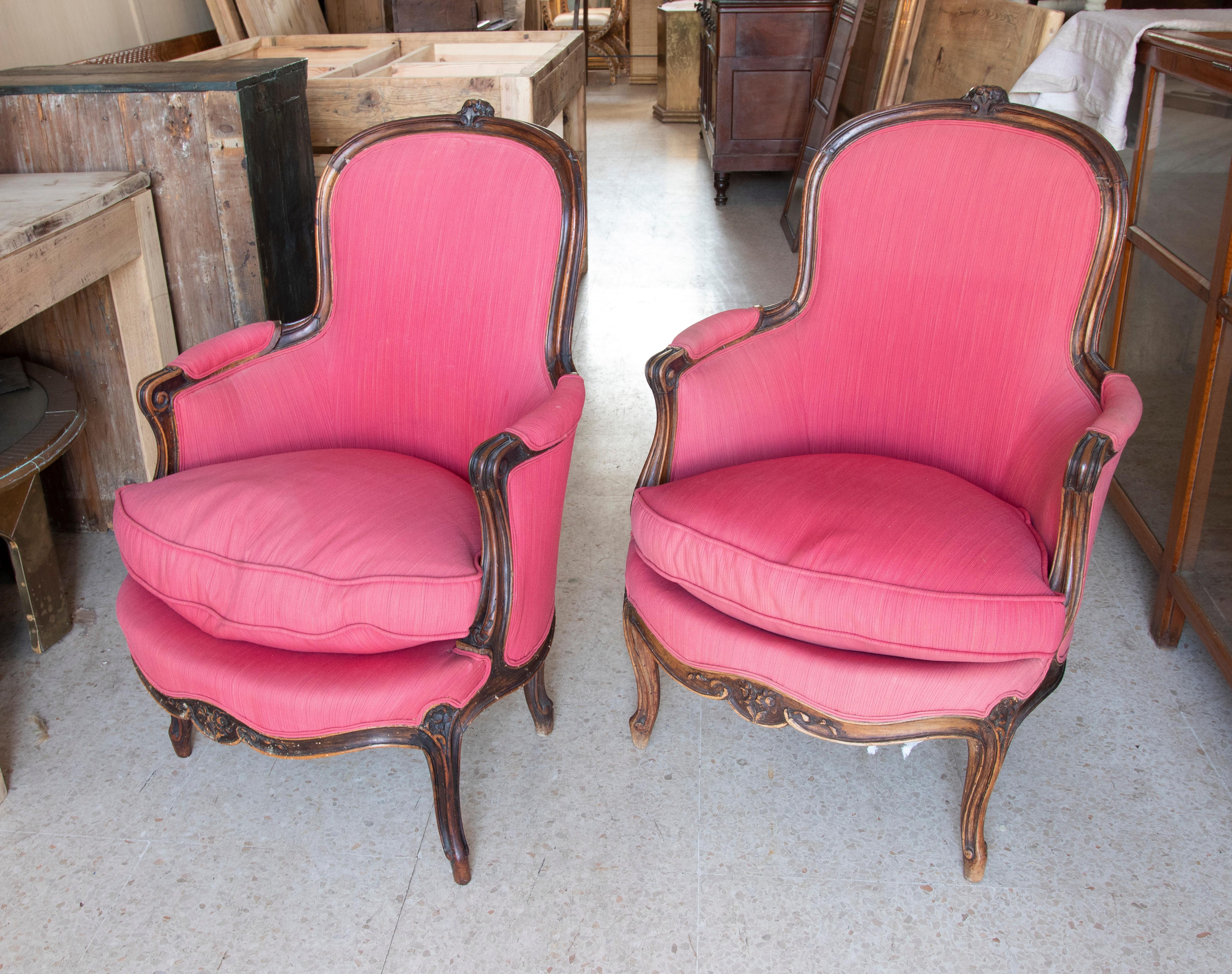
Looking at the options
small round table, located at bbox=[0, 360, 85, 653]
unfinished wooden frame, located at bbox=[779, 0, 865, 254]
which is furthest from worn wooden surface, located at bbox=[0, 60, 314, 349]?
unfinished wooden frame, located at bbox=[779, 0, 865, 254]

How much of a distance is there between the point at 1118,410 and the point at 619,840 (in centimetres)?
96

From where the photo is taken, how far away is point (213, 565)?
54.5 inches

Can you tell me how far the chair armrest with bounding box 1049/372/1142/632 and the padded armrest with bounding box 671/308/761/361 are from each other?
0.59 metres

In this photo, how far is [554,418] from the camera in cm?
145

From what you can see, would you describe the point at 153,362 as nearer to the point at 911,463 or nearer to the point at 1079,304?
the point at 911,463

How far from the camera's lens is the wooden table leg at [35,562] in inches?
72.7

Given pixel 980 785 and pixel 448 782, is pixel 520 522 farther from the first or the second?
pixel 980 785

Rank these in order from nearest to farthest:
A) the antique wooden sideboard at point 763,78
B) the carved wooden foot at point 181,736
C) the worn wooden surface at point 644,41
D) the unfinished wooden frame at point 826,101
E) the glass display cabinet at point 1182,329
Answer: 1. the carved wooden foot at point 181,736
2. the glass display cabinet at point 1182,329
3. the unfinished wooden frame at point 826,101
4. the antique wooden sideboard at point 763,78
5. the worn wooden surface at point 644,41

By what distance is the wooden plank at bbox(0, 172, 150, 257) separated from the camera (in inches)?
68.6

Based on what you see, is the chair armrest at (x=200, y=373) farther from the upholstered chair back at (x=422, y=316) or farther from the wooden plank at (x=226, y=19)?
the wooden plank at (x=226, y=19)

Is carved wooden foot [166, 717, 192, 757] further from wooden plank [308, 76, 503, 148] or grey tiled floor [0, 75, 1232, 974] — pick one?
wooden plank [308, 76, 503, 148]

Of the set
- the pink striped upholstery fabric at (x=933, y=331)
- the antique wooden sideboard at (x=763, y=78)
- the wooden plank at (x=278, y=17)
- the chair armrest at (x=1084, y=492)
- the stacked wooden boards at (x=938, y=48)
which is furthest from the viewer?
the antique wooden sideboard at (x=763, y=78)

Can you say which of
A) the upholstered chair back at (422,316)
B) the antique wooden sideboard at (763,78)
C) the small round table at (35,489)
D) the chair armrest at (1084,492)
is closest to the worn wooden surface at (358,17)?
the antique wooden sideboard at (763,78)

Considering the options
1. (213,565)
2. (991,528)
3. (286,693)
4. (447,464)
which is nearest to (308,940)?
(286,693)
